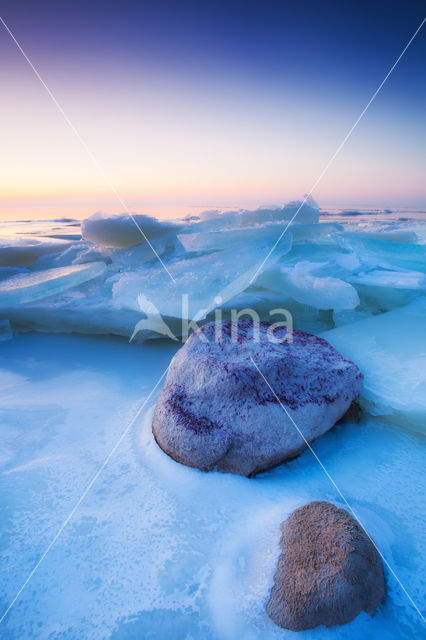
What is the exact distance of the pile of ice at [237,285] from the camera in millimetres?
2320

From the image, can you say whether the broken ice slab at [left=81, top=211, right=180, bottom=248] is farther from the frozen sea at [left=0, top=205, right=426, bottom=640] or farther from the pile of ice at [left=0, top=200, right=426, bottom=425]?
the frozen sea at [left=0, top=205, right=426, bottom=640]

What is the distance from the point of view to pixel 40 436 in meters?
1.77

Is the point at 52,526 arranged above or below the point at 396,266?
below

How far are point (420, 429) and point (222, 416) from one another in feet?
3.25

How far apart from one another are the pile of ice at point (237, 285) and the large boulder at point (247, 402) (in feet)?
1.11

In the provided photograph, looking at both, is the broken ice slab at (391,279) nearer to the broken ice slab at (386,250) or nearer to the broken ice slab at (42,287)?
the broken ice slab at (386,250)

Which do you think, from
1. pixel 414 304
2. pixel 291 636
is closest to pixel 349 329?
pixel 414 304

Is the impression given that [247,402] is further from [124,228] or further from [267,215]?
[267,215]

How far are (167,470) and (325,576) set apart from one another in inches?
29.2

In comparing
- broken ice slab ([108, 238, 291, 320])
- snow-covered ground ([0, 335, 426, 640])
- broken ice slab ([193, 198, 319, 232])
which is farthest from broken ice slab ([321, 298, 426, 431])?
broken ice slab ([193, 198, 319, 232])

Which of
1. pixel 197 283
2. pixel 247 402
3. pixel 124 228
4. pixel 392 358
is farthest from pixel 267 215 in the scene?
pixel 247 402

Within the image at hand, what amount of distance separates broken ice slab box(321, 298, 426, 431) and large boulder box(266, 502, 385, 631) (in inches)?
32.0

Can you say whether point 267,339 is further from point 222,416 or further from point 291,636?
point 291,636

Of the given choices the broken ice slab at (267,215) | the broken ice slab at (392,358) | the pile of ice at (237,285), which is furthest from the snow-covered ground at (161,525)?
the broken ice slab at (267,215)
